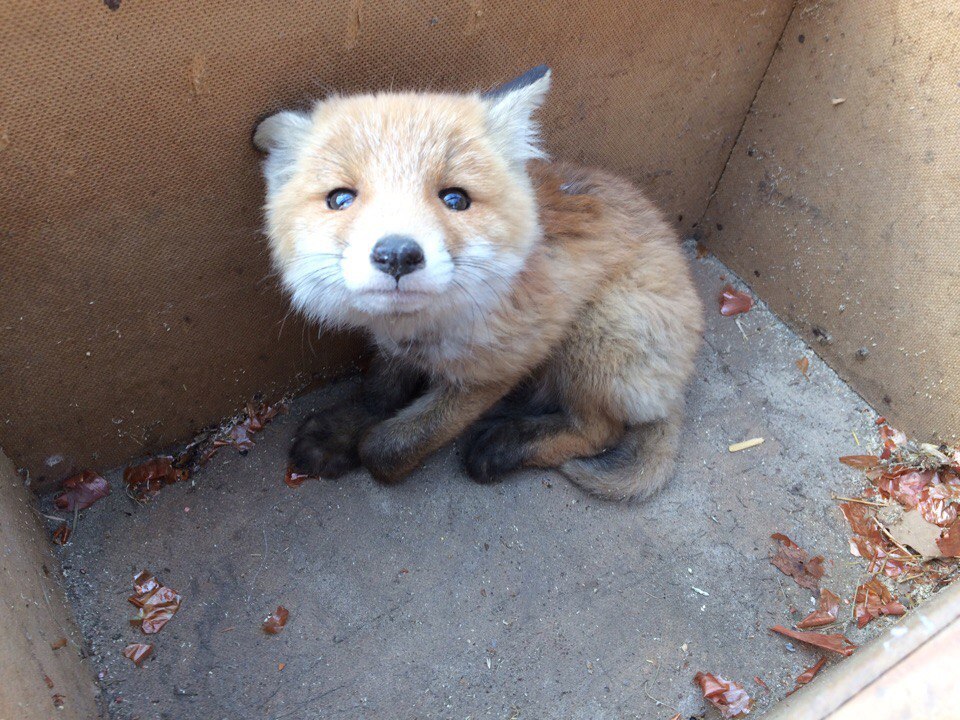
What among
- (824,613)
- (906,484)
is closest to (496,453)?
(824,613)

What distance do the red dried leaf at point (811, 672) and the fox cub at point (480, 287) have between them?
815 millimetres

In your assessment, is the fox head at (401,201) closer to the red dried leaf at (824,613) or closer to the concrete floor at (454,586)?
the concrete floor at (454,586)

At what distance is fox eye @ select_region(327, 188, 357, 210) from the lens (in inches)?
77.1

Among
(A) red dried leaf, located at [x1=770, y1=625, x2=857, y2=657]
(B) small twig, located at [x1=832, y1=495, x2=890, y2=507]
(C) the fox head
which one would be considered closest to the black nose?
(C) the fox head

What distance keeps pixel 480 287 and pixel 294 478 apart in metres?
1.29

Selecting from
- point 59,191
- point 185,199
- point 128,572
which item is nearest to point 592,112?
point 185,199

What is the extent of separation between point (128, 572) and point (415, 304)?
1584 millimetres

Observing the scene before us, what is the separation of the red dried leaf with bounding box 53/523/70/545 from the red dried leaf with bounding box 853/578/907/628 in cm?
294

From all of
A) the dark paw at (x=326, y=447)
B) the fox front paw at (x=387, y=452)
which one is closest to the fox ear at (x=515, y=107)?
the fox front paw at (x=387, y=452)

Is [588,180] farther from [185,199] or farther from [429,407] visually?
[185,199]

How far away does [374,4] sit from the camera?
2.14 metres

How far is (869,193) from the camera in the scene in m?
3.02

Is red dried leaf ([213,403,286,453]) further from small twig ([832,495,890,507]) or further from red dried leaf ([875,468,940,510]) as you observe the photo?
red dried leaf ([875,468,940,510])

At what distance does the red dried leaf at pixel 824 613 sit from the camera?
2.53 meters
